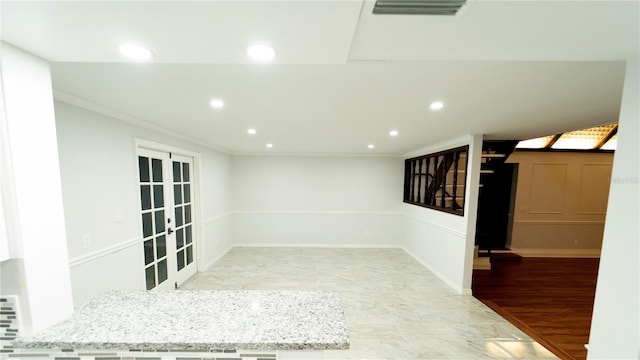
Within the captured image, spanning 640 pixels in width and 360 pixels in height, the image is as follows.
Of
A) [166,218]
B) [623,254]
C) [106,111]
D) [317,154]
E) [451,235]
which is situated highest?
[317,154]

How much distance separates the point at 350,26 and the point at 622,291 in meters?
1.56

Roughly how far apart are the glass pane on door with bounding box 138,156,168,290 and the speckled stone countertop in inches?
67.3

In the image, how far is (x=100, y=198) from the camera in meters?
1.99

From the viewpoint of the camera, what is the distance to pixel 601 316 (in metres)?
1.01

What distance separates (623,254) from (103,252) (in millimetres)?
3484

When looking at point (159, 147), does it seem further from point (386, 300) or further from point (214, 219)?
point (386, 300)

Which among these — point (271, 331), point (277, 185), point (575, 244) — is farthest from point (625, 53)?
point (575, 244)

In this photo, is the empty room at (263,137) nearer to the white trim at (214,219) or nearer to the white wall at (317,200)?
the white trim at (214,219)

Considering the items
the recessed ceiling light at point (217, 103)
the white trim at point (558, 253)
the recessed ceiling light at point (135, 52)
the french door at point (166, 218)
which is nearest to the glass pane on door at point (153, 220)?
the french door at point (166, 218)

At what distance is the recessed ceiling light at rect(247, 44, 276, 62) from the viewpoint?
86 centimetres

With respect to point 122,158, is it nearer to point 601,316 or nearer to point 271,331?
point 271,331

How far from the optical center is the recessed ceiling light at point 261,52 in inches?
33.9

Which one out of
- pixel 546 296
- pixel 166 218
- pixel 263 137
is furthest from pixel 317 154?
pixel 546 296

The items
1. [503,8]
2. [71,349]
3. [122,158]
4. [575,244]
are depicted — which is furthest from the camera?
[575,244]
